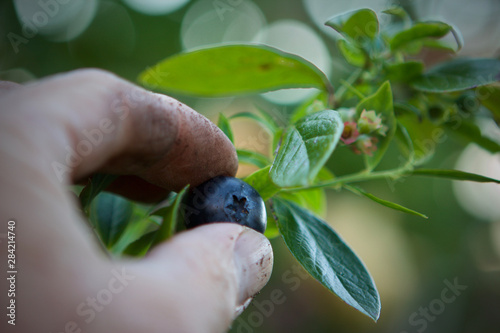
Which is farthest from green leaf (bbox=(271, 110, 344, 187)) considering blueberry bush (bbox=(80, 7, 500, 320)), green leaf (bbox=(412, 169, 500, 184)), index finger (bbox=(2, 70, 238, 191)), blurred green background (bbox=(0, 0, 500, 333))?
blurred green background (bbox=(0, 0, 500, 333))

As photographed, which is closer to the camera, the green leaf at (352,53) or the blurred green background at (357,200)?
the green leaf at (352,53)

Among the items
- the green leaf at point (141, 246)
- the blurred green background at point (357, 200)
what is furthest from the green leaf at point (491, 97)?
the blurred green background at point (357, 200)

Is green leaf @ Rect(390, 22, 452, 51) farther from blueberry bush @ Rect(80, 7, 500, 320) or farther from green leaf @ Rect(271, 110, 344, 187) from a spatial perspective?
green leaf @ Rect(271, 110, 344, 187)

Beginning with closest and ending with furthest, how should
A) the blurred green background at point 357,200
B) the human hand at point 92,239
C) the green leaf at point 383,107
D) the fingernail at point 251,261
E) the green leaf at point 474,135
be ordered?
the human hand at point 92,239, the fingernail at point 251,261, the green leaf at point 383,107, the green leaf at point 474,135, the blurred green background at point 357,200

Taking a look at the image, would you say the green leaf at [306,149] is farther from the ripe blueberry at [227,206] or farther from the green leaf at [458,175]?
the green leaf at [458,175]

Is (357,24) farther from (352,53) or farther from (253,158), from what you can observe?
(253,158)

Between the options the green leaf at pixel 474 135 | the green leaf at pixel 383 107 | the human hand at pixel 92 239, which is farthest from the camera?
the green leaf at pixel 474 135

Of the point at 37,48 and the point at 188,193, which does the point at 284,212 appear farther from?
the point at 37,48
